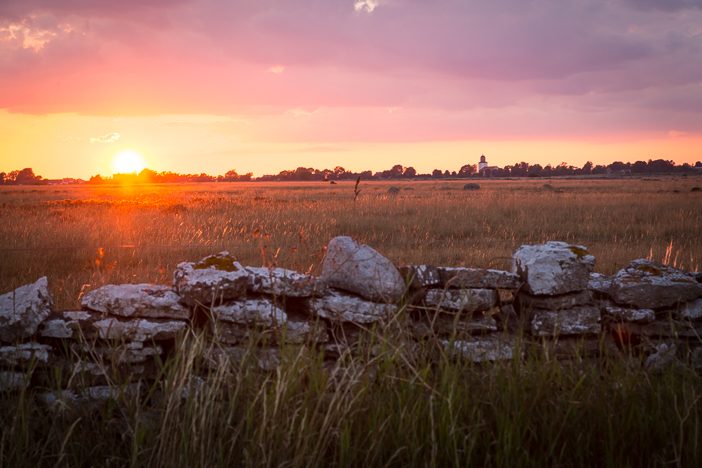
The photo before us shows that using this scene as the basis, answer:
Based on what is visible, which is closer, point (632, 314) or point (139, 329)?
point (139, 329)

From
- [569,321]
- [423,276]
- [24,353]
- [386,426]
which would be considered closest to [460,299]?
[423,276]

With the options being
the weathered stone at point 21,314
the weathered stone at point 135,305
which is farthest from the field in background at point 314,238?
the weathered stone at point 21,314

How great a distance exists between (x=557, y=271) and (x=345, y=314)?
1825 millimetres

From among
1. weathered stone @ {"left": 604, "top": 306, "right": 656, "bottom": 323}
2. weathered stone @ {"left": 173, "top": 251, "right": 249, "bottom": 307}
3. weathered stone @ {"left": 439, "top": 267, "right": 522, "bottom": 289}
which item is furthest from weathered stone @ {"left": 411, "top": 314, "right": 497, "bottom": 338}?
weathered stone @ {"left": 173, "top": 251, "right": 249, "bottom": 307}

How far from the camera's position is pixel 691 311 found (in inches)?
190

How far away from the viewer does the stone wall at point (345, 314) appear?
395 centimetres

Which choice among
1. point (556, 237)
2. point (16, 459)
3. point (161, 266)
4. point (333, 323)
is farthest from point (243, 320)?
point (556, 237)

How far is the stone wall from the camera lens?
3.95 m

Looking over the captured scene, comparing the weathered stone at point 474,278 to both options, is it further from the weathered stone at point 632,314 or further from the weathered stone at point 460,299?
the weathered stone at point 632,314

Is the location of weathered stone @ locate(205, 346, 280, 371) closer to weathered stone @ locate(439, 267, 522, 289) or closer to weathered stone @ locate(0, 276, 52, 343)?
weathered stone @ locate(0, 276, 52, 343)

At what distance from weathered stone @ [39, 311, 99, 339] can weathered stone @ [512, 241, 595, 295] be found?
3450 mm

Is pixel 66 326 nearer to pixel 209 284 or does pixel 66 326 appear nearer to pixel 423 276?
pixel 209 284

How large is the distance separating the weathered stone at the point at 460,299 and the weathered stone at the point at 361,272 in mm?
268

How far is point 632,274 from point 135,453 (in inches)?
166
